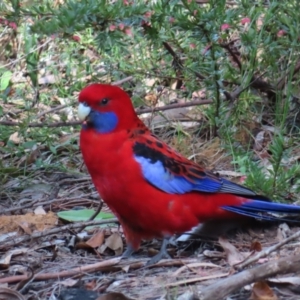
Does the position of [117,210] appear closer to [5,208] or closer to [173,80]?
[5,208]

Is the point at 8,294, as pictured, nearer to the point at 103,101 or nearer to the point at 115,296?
the point at 115,296

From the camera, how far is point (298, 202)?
386 centimetres

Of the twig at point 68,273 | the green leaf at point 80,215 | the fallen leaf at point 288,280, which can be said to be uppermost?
the fallen leaf at point 288,280

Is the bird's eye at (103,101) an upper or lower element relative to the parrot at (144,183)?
upper

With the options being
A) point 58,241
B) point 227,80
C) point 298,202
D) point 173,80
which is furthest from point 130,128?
point 173,80

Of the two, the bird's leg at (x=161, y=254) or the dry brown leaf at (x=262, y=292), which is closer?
the dry brown leaf at (x=262, y=292)

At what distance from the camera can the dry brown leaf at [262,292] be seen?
264cm

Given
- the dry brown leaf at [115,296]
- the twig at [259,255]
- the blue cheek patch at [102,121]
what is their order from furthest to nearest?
1. the blue cheek patch at [102,121]
2. the twig at [259,255]
3. the dry brown leaf at [115,296]

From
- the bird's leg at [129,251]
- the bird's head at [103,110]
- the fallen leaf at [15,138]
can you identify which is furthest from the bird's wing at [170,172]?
the fallen leaf at [15,138]

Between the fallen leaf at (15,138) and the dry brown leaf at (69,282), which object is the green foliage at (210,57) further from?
the dry brown leaf at (69,282)

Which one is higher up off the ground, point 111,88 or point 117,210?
point 111,88

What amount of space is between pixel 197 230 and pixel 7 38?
380 centimetres

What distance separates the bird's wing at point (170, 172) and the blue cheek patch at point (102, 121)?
118 mm

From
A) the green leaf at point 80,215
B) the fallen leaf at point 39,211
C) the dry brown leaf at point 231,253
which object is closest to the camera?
the dry brown leaf at point 231,253
